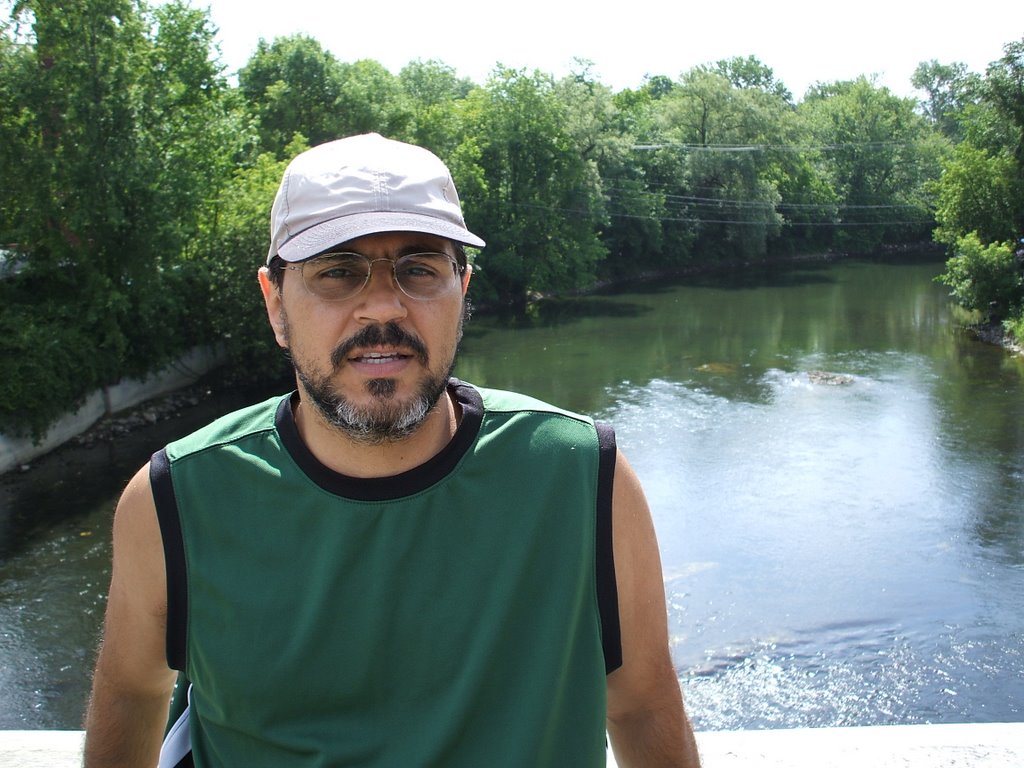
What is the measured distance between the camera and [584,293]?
1492 inches

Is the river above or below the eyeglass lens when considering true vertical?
below

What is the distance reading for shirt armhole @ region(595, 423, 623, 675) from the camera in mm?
1676

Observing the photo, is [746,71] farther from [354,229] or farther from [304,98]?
[354,229]

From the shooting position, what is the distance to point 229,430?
176 cm

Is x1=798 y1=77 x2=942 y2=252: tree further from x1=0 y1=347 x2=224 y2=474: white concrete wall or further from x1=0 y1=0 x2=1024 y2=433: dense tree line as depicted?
x1=0 y1=347 x2=224 y2=474: white concrete wall

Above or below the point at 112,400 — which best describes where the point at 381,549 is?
above

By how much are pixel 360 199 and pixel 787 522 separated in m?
12.8

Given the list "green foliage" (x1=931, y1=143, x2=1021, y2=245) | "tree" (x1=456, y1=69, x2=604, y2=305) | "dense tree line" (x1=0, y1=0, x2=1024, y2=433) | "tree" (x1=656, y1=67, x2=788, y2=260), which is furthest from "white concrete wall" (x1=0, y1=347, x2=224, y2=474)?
"tree" (x1=656, y1=67, x2=788, y2=260)

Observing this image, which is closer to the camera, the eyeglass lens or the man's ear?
the eyeglass lens

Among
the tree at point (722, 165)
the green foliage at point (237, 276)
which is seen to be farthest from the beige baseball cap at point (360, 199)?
the tree at point (722, 165)

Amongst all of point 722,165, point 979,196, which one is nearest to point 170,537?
point 979,196

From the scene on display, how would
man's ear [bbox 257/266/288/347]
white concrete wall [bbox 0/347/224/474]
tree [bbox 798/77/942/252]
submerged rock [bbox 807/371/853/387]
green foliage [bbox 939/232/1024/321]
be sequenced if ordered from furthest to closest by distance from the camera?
1. tree [bbox 798/77/942/252]
2. green foliage [bbox 939/232/1024/321]
3. submerged rock [bbox 807/371/853/387]
4. white concrete wall [bbox 0/347/224/474]
5. man's ear [bbox 257/266/288/347]

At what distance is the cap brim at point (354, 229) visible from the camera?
165cm

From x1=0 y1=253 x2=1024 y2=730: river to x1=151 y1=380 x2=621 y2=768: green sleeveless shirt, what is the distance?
25.6 feet
